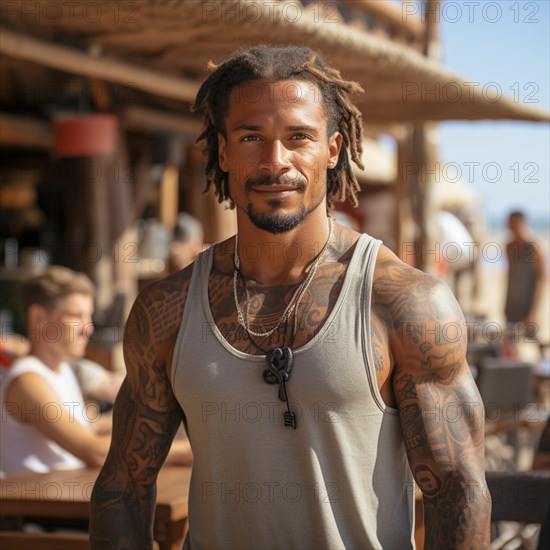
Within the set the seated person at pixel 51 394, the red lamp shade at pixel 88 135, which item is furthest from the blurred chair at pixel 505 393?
the red lamp shade at pixel 88 135

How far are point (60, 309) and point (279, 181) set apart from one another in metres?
1.84

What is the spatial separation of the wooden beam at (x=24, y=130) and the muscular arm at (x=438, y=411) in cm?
616

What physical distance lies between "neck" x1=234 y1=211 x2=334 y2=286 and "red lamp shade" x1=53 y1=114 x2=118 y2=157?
4.82 metres

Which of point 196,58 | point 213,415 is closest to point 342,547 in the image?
point 213,415

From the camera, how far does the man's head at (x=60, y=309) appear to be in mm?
3580

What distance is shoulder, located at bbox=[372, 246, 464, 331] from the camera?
1936 mm

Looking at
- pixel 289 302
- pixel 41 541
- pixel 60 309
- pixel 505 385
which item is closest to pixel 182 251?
pixel 505 385

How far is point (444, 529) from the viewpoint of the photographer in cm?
191

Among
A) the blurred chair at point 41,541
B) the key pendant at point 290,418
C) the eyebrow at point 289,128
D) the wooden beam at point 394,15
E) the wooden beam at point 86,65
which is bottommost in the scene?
the blurred chair at point 41,541

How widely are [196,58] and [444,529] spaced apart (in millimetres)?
4628

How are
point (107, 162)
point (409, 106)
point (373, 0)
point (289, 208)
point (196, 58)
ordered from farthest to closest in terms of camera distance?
point (373, 0)
point (107, 162)
point (409, 106)
point (196, 58)
point (289, 208)

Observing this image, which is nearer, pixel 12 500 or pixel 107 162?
pixel 12 500

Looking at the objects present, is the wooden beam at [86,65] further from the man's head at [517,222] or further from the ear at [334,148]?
the man's head at [517,222]

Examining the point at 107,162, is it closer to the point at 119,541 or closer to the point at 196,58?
the point at 196,58
